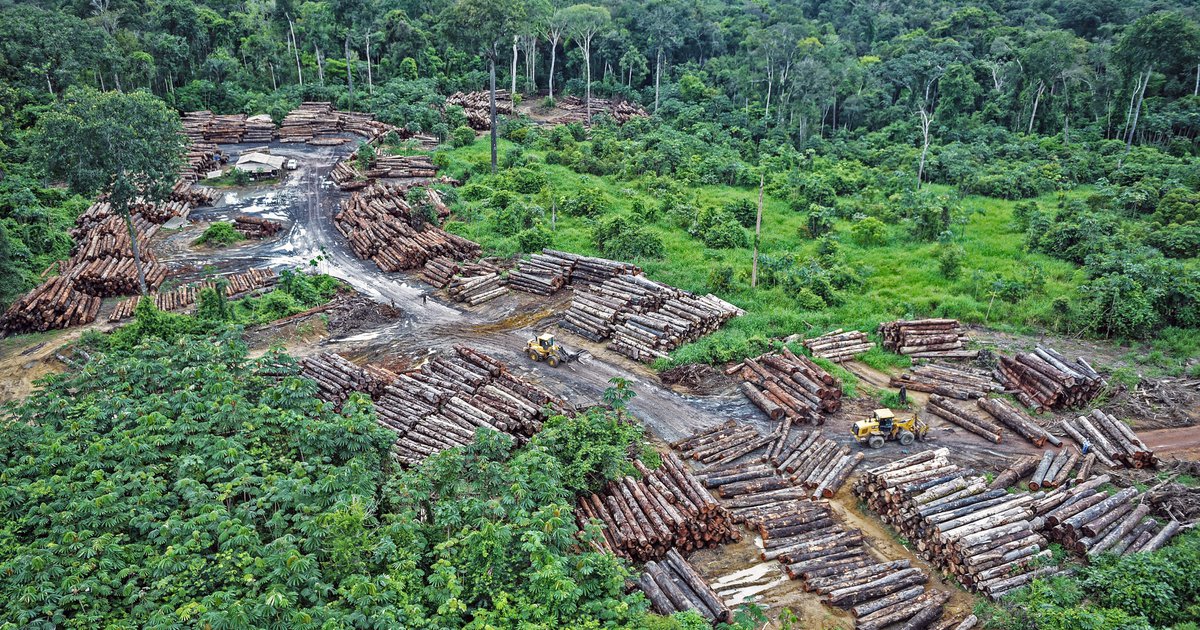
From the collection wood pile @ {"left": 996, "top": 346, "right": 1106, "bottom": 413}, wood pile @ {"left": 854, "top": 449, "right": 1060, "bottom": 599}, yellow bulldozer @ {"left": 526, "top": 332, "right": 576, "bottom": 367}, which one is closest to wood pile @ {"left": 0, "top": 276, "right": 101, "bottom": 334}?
yellow bulldozer @ {"left": 526, "top": 332, "right": 576, "bottom": 367}

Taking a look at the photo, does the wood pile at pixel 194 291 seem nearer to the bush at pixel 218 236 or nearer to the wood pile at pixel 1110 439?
the bush at pixel 218 236

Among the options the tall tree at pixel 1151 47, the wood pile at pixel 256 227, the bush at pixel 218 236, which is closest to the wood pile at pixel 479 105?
the wood pile at pixel 256 227

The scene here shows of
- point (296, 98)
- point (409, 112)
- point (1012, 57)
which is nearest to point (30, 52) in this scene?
point (296, 98)

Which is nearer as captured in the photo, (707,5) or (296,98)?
(296,98)

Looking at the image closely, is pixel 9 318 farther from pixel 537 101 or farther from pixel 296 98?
pixel 537 101

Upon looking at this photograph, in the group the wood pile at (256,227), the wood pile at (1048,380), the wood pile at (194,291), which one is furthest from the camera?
the wood pile at (256,227)

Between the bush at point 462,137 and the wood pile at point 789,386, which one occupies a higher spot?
the bush at point 462,137

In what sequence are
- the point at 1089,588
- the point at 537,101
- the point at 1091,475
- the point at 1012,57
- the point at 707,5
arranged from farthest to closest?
the point at 707,5
the point at 537,101
the point at 1012,57
the point at 1091,475
the point at 1089,588

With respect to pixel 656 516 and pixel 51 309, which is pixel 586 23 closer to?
pixel 51 309
